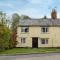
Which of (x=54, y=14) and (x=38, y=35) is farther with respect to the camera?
(x=54, y=14)

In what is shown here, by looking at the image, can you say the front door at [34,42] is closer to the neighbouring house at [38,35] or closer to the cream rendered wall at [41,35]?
the neighbouring house at [38,35]

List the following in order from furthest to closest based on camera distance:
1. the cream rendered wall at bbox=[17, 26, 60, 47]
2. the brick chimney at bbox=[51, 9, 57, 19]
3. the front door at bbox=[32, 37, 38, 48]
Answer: the brick chimney at bbox=[51, 9, 57, 19]
the front door at bbox=[32, 37, 38, 48]
the cream rendered wall at bbox=[17, 26, 60, 47]

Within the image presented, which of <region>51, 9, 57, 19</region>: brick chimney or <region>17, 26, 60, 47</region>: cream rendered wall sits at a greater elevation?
<region>51, 9, 57, 19</region>: brick chimney

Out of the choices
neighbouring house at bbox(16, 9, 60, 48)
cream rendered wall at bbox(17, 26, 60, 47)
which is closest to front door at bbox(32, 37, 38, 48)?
neighbouring house at bbox(16, 9, 60, 48)

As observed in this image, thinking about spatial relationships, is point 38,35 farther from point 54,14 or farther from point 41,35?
point 54,14

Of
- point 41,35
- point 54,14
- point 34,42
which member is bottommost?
point 34,42

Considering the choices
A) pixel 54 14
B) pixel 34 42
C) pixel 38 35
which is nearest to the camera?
pixel 38 35

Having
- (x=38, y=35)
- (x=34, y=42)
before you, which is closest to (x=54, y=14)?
(x=38, y=35)

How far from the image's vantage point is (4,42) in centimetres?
4031

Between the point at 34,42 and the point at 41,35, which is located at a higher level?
the point at 41,35

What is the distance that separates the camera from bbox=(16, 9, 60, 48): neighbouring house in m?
51.6

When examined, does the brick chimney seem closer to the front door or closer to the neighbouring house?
the neighbouring house

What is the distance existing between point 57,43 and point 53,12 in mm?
9489

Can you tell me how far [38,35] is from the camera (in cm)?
5181
